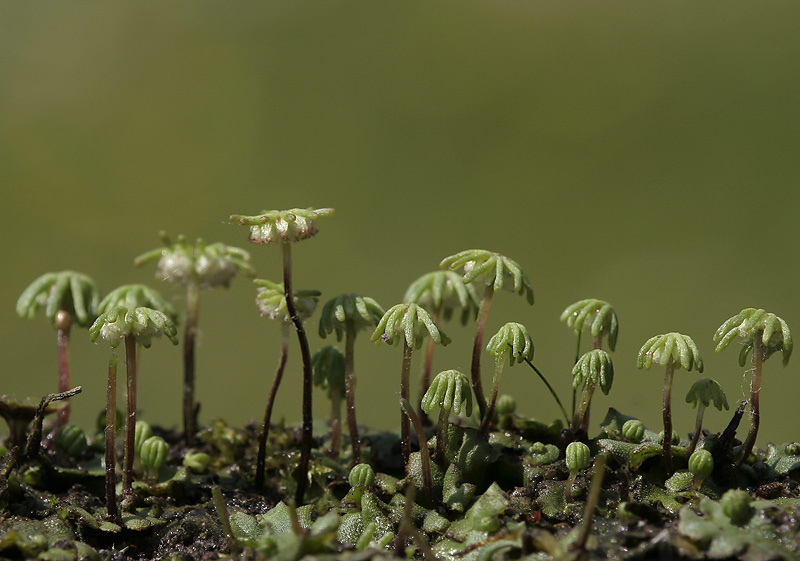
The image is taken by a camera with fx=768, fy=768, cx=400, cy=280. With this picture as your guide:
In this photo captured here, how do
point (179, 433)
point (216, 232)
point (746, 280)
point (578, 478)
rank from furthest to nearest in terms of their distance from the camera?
point (216, 232) < point (746, 280) < point (179, 433) < point (578, 478)

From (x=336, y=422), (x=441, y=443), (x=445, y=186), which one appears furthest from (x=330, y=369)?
(x=445, y=186)

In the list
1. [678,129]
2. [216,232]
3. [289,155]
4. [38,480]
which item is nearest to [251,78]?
[289,155]

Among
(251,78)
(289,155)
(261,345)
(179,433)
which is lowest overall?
(261,345)

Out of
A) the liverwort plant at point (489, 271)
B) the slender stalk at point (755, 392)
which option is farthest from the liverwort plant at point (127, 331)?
the slender stalk at point (755, 392)

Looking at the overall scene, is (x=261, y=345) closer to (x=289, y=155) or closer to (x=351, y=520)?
(x=289, y=155)

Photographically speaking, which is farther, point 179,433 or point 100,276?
point 100,276

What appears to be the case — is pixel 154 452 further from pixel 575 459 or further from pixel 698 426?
pixel 698 426
